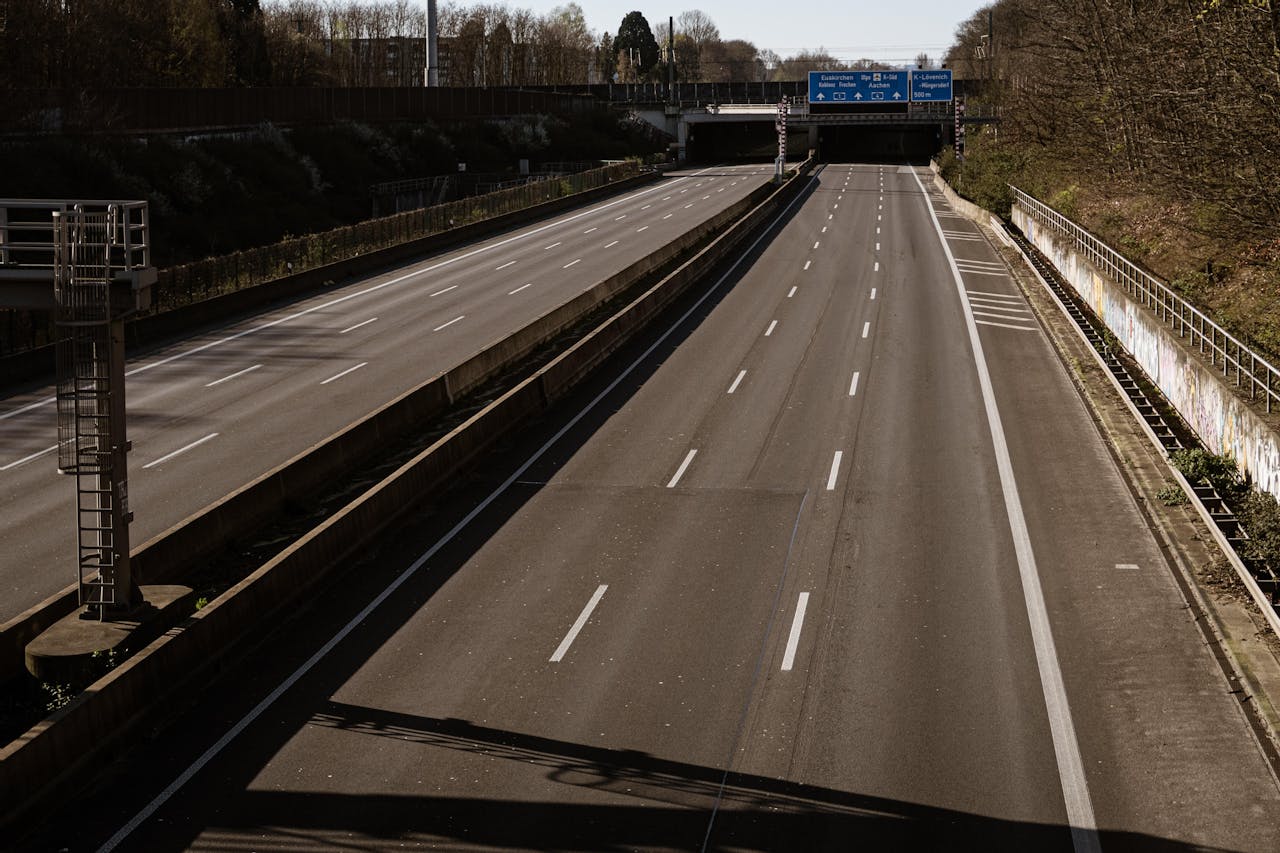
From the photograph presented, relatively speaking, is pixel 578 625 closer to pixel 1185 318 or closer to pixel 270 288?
pixel 1185 318

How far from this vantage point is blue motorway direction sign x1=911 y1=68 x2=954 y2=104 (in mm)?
107500

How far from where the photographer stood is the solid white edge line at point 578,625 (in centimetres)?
1630

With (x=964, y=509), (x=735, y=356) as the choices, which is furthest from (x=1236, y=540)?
(x=735, y=356)

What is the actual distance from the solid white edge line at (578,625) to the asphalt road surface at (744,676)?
2.2 inches

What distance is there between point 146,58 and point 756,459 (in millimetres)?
84786

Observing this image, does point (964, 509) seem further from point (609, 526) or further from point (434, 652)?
point (434, 652)

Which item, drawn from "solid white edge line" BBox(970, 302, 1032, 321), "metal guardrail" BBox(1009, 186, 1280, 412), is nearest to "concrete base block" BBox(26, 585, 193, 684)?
"metal guardrail" BBox(1009, 186, 1280, 412)

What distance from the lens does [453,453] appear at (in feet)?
80.5

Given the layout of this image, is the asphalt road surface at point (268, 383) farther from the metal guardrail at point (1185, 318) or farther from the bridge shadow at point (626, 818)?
the metal guardrail at point (1185, 318)

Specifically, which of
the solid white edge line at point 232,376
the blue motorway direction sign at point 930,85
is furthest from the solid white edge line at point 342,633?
the blue motorway direction sign at point 930,85

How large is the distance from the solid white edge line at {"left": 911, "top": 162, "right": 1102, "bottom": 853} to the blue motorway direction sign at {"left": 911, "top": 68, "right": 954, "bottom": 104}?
8524 centimetres

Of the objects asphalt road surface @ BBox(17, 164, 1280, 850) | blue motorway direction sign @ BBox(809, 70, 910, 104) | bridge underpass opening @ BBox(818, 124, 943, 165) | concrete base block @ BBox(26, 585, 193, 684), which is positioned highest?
blue motorway direction sign @ BBox(809, 70, 910, 104)

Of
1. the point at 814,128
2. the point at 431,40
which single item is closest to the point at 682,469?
the point at 431,40

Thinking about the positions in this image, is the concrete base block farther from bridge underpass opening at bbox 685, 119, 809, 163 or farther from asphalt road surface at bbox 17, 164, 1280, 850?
bridge underpass opening at bbox 685, 119, 809, 163
